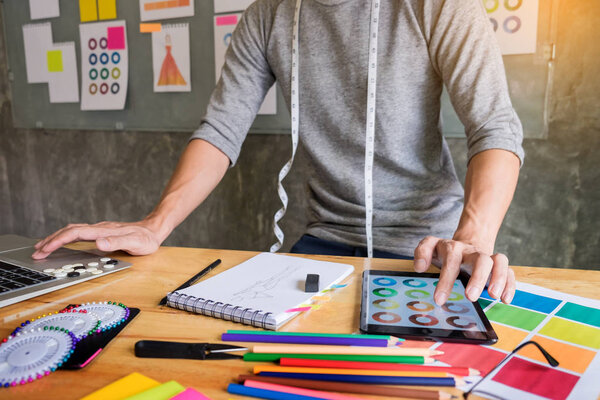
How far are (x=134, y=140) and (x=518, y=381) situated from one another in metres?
2.14

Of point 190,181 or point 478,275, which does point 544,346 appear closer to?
point 478,275

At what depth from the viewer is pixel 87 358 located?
18.6 inches

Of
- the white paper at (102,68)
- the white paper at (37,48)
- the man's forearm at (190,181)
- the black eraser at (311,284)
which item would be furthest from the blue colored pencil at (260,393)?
the white paper at (37,48)

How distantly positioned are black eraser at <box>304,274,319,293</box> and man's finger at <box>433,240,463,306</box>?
0.17 metres

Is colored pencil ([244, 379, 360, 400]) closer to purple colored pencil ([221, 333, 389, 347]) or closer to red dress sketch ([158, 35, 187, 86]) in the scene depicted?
purple colored pencil ([221, 333, 389, 347])

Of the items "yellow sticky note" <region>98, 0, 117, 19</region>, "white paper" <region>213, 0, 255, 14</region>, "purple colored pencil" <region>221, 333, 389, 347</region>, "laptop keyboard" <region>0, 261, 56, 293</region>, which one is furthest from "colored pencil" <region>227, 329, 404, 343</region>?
"yellow sticky note" <region>98, 0, 117, 19</region>

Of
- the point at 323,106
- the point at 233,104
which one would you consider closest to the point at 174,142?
the point at 233,104

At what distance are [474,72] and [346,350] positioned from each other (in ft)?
2.44

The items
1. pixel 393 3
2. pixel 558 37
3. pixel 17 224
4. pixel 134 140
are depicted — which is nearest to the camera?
pixel 393 3

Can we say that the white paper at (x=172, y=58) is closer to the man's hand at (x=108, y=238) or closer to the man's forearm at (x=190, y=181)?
the man's forearm at (x=190, y=181)

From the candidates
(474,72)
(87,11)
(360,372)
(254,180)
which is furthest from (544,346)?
(87,11)

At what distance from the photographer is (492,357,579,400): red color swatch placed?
0.42 meters

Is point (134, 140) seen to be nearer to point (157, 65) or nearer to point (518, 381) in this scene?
point (157, 65)

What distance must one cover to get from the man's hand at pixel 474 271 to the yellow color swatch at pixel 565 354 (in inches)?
3.5
